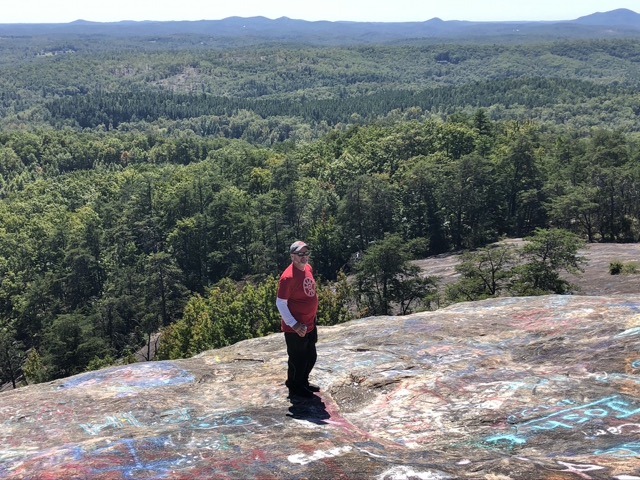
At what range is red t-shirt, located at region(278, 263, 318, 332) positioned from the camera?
33.6 ft

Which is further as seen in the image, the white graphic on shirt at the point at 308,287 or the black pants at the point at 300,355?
the black pants at the point at 300,355

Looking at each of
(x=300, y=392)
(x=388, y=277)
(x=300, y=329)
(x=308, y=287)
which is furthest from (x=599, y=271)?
(x=300, y=329)

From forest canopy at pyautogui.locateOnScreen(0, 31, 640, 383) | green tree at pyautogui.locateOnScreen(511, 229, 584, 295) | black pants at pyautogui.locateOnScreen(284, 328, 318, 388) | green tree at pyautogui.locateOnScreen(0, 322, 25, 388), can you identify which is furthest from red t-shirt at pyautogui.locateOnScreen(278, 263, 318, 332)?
green tree at pyautogui.locateOnScreen(0, 322, 25, 388)

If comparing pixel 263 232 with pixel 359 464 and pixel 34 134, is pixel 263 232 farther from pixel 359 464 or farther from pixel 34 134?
pixel 34 134

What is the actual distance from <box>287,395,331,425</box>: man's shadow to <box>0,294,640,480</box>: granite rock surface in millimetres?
36

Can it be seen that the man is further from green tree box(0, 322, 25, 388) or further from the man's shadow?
green tree box(0, 322, 25, 388)

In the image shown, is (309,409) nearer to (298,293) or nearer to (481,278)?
(298,293)

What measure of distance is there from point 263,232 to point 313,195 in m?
11.2

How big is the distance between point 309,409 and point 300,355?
953 millimetres

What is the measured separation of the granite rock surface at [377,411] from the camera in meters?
7.90

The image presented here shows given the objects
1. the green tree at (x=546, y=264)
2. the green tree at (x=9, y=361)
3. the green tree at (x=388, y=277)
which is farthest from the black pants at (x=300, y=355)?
the green tree at (x=9, y=361)

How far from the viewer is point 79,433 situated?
9570 millimetres

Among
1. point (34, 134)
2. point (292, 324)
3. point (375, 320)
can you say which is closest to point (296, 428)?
point (292, 324)

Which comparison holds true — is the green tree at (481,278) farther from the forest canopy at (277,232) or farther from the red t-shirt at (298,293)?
the red t-shirt at (298,293)
